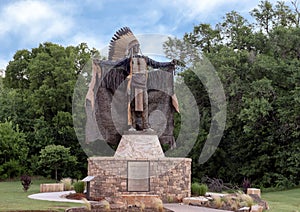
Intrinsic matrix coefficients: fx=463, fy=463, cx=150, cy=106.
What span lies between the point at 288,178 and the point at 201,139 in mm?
5817

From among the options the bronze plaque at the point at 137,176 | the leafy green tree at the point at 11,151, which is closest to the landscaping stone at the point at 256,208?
the bronze plaque at the point at 137,176

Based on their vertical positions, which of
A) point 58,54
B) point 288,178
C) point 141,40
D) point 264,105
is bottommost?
point 288,178

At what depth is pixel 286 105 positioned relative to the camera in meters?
25.8

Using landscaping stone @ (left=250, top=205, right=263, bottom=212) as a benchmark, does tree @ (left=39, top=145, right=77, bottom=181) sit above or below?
above

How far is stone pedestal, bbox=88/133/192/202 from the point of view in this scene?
56.1ft

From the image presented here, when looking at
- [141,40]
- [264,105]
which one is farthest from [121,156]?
[264,105]

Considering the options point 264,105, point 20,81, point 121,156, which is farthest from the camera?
point 20,81

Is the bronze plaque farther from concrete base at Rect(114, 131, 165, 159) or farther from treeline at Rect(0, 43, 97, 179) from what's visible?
treeline at Rect(0, 43, 97, 179)

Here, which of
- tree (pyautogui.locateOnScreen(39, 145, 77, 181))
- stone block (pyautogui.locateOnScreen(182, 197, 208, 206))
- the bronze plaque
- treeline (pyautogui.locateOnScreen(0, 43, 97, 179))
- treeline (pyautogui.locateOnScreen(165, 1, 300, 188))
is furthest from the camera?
treeline (pyautogui.locateOnScreen(0, 43, 97, 179))

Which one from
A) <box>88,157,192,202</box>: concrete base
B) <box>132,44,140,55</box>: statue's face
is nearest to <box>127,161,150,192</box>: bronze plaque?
<box>88,157,192,202</box>: concrete base

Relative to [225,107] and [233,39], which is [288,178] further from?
[233,39]

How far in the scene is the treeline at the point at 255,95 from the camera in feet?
85.1

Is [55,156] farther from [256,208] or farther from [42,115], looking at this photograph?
[256,208]

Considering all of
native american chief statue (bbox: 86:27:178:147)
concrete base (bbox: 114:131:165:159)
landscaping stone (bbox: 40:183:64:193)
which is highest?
native american chief statue (bbox: 86:27:178:147)
